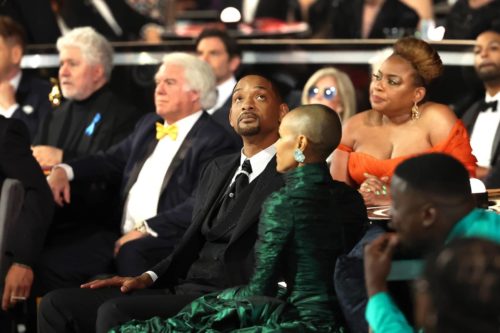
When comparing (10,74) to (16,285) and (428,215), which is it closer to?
(16,285)

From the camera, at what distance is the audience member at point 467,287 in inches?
118

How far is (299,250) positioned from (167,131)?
246 cm

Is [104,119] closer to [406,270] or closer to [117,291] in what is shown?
[117,291]

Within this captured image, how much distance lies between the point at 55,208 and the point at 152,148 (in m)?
0.69

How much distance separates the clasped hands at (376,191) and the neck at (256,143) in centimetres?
45

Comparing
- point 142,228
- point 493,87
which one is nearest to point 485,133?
point 493,87

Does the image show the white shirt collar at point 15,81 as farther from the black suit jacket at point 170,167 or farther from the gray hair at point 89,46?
the black suit jacket at point 170,167

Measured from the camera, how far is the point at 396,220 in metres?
3.81

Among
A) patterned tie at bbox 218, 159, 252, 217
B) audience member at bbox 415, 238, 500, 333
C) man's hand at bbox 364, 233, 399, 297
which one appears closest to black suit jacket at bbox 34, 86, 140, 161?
patterned tie at bbox 218, 159, 252, 217

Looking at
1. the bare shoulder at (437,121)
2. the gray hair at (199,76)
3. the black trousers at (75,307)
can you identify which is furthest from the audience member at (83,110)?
the bare shoulder at (437,121)

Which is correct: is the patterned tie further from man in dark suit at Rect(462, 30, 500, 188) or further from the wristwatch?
man in dark suit at Rect(462, 30, 500, 188)

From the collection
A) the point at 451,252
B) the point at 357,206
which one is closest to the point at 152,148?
the point at 357,206

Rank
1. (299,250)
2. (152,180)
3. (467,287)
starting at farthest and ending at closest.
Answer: (152,180), (299,250), (467,287)

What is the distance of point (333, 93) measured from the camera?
24.2 feet
